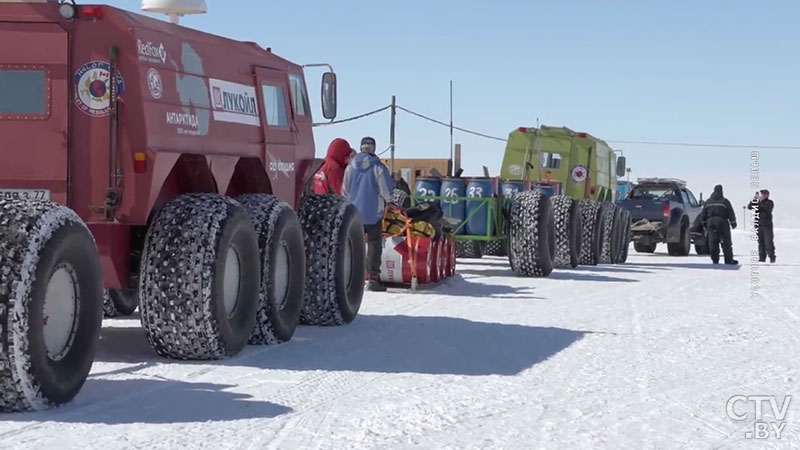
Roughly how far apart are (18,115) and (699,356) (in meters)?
5.16

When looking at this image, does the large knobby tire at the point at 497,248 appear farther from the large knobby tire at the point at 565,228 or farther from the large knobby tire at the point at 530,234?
the large knobby tire at the point at 530,234

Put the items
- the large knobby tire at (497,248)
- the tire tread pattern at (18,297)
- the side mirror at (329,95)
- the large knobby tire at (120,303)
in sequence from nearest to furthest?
the tire tread pattern at (18,297) < the large knobby tire at (120,303) < the side mirror at (329,95) < the large knobby tire at (497,248)

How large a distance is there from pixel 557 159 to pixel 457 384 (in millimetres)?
18793

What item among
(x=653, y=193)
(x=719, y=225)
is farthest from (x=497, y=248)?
(x=653, y=193)

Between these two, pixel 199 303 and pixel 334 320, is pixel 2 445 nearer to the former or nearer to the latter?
pixel 199 303

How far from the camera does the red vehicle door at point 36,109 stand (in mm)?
8680

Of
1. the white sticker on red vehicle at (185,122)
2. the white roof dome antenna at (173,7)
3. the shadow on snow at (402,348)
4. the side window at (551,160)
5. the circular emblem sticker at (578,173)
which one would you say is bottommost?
the shadow on snow at (402,348)

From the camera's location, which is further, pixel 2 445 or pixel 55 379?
pixel 55 379

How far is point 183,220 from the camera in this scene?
29.2 ft

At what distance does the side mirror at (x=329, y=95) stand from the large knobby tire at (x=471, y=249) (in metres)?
11.4

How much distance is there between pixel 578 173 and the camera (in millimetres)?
26766

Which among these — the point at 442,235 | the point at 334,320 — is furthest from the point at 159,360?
the point at 442,235

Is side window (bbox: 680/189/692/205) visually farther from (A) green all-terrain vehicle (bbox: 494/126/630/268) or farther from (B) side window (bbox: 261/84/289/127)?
(B) side window (bbox: 261/84/289/127)

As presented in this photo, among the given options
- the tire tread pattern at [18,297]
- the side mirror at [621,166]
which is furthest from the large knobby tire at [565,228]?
the tire tread pattern at [18,297]
